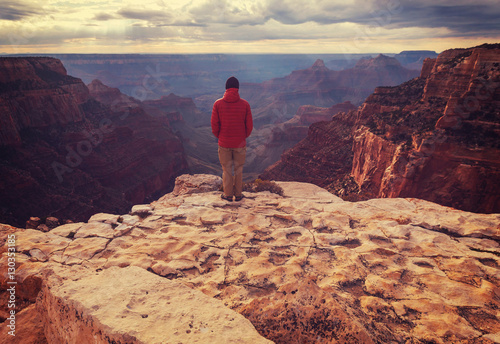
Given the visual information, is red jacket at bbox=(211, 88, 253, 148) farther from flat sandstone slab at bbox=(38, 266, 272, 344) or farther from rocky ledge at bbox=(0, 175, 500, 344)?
flat sandstone slab at bbox=(38, 266, 272, 344)

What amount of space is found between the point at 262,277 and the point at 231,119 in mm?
3804

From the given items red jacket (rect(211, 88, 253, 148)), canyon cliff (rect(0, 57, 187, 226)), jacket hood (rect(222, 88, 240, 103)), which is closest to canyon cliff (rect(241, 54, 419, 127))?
canyon cliff (rect(0, 57, 187, 226))

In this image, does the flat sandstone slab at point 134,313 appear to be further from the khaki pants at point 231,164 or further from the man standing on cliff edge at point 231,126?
the man standing on cliff edge at point 231,126

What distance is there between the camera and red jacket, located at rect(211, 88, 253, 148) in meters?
5.93

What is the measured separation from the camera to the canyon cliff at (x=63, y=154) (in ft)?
80.7

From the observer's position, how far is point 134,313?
2473mm

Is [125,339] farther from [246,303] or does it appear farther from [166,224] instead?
[166,224]

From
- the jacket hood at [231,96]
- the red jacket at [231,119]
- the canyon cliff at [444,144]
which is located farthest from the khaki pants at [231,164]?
the canyon cliff at [444,144]

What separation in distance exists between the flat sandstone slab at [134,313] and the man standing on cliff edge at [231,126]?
3674 millimetres

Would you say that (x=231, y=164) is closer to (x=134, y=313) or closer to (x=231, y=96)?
(x=231, y=96)

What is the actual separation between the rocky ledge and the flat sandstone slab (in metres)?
0.01

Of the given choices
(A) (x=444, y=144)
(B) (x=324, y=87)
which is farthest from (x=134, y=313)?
(B) (x=324, y=87)

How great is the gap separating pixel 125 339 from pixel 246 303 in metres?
1.26

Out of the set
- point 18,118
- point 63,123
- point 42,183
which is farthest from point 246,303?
point 63,123
